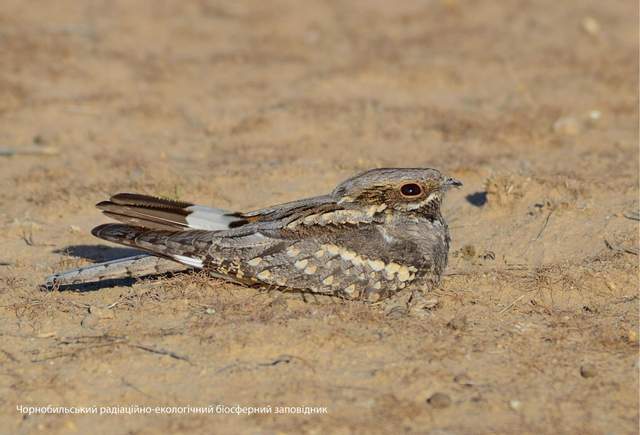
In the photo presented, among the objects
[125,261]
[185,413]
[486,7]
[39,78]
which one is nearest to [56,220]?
[125,261]

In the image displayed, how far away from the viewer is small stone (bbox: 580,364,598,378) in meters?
4.21

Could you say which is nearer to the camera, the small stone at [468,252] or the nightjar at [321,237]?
the nightjar at [321,237]

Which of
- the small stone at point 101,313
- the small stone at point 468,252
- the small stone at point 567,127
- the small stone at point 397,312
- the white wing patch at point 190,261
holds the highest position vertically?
the white wing patch at point 190,261

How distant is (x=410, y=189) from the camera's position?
522 centimetres

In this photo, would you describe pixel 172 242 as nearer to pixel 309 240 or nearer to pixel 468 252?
pixel 309 240

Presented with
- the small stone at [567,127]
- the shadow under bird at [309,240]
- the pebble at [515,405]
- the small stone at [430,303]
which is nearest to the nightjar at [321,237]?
the shadow under bird at [309,240]

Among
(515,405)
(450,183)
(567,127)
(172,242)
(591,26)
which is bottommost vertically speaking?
(567,127)

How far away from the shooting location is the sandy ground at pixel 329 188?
4.12 meters

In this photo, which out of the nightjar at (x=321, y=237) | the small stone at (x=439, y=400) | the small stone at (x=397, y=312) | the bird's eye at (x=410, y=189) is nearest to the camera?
the small stone at (x=439, y=400)

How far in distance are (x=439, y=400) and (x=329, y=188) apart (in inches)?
132

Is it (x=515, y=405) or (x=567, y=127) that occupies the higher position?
(x=515, y=405)

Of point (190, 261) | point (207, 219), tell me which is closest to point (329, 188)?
point (207, 219)

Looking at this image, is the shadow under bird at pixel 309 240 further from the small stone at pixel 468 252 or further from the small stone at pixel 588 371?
the small stone at pixel 588 371

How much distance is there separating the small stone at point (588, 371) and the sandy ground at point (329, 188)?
59 millimetres
